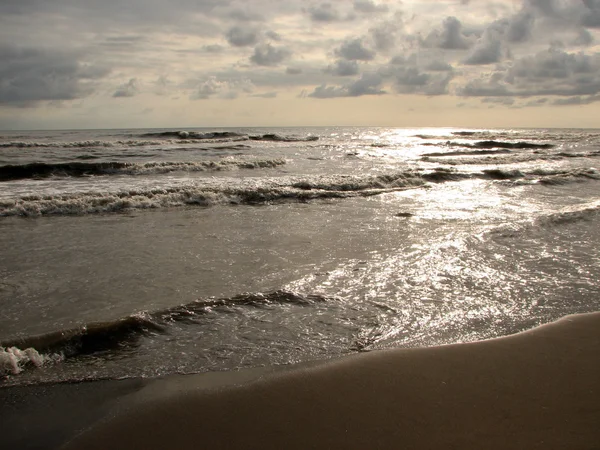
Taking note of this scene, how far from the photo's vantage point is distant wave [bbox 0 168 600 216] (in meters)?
12.5

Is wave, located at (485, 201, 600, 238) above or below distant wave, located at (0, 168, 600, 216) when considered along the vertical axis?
below

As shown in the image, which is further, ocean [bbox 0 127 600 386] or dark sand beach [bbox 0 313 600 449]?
ocean [bbox 0 127 600 386]

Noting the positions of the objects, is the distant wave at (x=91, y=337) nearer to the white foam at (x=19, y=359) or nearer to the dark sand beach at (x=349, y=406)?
the white foam at (x=19, y=359)

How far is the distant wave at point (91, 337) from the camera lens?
4047 millimetres

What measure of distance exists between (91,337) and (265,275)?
255cm

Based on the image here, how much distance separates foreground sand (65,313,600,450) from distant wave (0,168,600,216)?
10.1 meters

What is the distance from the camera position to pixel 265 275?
6.43m

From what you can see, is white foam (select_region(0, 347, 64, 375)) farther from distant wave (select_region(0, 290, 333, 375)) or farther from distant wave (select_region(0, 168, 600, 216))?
distant wave (select_region(0, 168, 600, 216))

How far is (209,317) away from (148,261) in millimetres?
2659

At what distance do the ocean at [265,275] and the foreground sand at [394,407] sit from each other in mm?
396

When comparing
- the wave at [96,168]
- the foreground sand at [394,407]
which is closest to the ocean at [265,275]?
the foreground sand at [394,407]

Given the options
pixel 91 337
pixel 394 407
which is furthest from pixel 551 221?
pixel 91 337

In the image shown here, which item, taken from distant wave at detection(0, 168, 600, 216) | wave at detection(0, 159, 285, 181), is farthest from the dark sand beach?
wave at detection(0, 159, 285, 181)

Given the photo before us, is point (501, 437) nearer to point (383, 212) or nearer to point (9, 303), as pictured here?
point (9, 303)
